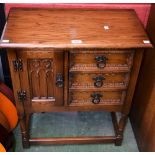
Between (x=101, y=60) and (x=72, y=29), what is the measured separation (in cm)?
18

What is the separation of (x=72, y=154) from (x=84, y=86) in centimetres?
33

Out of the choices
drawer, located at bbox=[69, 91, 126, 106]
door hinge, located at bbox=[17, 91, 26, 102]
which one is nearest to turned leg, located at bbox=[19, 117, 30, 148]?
door hinge, located at bbox=[17, 91, 26, 102]

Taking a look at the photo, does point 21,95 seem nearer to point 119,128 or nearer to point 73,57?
point 73,57

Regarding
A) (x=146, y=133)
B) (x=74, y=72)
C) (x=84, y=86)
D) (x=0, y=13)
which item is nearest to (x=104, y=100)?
(x=84, y=86)

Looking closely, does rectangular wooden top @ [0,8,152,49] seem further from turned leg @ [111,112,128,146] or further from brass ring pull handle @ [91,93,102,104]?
turned leg @ [111,112,128,146]

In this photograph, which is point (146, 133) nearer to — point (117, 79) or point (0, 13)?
point (117, 79)

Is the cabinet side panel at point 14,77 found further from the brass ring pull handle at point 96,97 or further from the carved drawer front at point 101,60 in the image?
the brass ring pull handle at point 96,97

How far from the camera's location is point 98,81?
3.88 feet

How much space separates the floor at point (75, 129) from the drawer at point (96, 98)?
39cm

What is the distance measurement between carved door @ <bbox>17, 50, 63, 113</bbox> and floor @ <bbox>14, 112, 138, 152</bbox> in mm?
376

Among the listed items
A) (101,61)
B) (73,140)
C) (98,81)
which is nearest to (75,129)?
(73,140)

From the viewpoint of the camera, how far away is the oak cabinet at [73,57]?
1051mm

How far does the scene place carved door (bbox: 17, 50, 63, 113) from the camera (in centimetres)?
107

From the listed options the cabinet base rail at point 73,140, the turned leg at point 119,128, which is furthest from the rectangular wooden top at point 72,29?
the cabinet base rail at point 73,140
